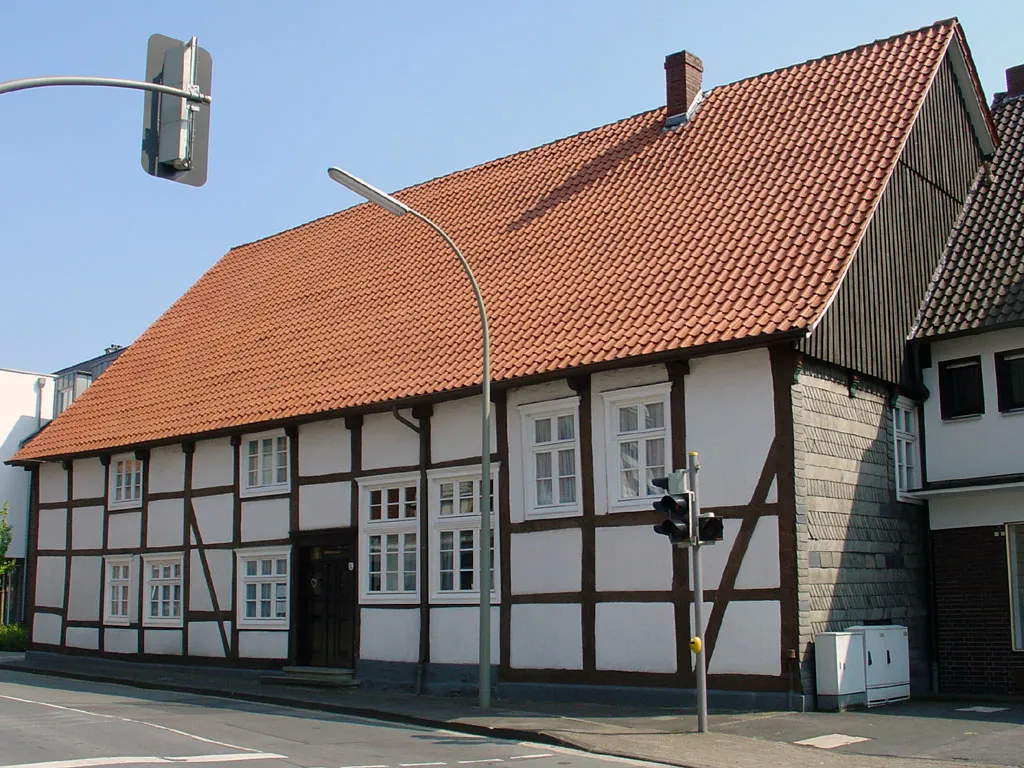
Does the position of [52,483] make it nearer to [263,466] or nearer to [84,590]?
[84,590]

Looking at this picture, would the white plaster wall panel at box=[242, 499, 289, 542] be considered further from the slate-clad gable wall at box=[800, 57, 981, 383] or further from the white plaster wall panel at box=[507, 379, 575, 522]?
the slate-clad gable wall at box=[800, 57, 981, 383]

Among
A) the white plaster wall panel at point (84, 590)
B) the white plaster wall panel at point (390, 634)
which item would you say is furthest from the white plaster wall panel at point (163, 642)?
the white plaster wall panel at point (390, 634)

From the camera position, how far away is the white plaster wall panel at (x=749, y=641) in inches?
588

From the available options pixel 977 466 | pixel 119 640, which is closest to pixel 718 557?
pixel 977 466

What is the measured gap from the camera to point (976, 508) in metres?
17.9

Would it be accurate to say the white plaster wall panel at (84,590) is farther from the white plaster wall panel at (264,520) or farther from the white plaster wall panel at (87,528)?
the white plaster wall panel at (264,520)

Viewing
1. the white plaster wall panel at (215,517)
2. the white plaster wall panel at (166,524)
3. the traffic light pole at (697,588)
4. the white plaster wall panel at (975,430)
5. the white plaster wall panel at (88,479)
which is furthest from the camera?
the white plaster wall panel at (88,479)

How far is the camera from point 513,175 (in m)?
24.3

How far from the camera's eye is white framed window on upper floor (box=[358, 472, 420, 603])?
19.4 metres

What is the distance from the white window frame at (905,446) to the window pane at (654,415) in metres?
3.85

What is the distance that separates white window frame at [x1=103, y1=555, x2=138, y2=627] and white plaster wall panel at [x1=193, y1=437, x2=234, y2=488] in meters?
2.80

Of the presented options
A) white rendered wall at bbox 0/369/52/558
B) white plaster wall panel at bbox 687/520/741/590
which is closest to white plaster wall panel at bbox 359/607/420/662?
white plaster wall panel at bbox 687/520/741/590

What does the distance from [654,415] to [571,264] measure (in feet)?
13.8

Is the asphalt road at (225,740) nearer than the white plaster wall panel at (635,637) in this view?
Yes
